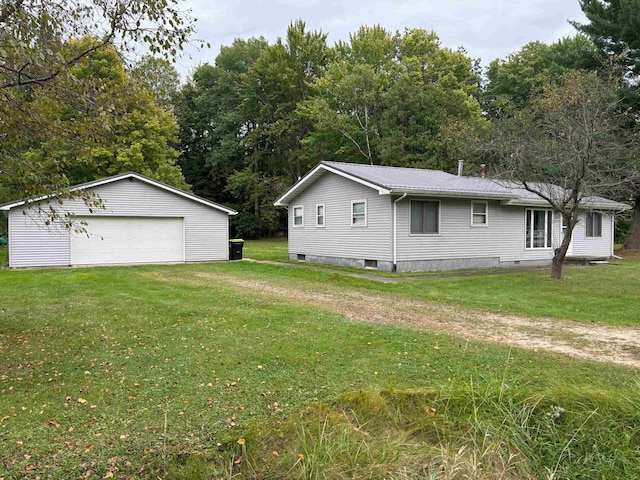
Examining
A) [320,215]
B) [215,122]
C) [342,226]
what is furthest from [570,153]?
[215,122]

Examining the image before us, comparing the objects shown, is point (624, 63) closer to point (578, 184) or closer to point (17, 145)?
point (578, 184)

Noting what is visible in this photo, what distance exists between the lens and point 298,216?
19734 mm

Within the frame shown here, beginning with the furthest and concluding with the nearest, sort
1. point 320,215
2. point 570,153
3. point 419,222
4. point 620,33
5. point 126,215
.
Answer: point 620,33 < point 320,215 < point 126,215 < point 419,222 < point 570,153

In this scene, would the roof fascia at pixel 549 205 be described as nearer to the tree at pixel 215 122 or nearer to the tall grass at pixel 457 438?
the tall grass at pixel 457 438

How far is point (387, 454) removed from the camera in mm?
3098

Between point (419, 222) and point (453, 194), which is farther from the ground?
point (453, 194)

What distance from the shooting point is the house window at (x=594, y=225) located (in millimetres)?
19875

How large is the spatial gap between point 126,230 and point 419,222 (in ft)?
35.7

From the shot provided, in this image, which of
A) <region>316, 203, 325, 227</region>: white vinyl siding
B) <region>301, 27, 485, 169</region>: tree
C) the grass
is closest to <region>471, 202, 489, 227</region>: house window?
the grass

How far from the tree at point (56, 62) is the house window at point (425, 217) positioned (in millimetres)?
11016

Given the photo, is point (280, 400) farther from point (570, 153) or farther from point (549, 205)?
point (549, 205)

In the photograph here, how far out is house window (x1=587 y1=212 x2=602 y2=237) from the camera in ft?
65.2

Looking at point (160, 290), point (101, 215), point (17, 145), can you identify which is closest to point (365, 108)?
point (101, 215)

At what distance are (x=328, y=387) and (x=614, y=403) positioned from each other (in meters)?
2.26
